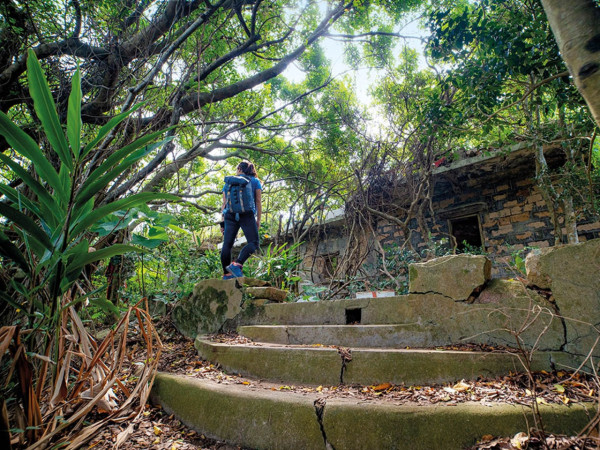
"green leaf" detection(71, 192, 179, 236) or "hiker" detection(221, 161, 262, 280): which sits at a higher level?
"hiker" detection(221, 161, 262, 280)

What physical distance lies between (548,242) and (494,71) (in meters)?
4.07

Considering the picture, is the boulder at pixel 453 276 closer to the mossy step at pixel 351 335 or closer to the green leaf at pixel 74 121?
the mossy step at pixel 351 335

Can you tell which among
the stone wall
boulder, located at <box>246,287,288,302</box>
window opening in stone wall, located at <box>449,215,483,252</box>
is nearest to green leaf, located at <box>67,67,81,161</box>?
boulder, located at <box>246,287,288,302</box>

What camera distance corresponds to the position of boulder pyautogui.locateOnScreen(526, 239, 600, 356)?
6.93 ft

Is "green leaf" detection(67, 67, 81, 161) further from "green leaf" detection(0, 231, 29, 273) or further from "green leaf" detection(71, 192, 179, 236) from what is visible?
"green leaf" detection(0, 231, 29, 273)

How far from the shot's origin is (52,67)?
3.79 meters

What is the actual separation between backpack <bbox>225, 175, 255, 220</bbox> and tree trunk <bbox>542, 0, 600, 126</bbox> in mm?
3159

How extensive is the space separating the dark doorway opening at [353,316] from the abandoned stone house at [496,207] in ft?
7.74

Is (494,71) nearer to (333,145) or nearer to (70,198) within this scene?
(70,198)

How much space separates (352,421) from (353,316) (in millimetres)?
1566

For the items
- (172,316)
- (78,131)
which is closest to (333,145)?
(172,316)

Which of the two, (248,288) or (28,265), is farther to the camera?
(248,288)

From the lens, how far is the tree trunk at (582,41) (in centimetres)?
123

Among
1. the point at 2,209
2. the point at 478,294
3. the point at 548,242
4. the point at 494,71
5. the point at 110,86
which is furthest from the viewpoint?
the point at 548,242
